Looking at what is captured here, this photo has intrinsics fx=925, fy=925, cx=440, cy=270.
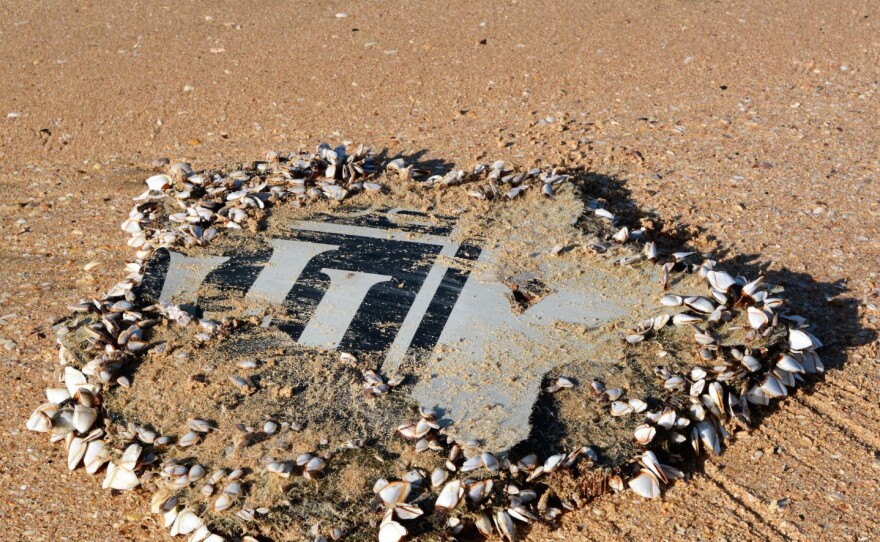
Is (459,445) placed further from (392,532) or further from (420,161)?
(420,161)

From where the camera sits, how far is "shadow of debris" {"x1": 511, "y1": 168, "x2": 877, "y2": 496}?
3139 mm

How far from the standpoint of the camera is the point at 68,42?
6586 millimetres

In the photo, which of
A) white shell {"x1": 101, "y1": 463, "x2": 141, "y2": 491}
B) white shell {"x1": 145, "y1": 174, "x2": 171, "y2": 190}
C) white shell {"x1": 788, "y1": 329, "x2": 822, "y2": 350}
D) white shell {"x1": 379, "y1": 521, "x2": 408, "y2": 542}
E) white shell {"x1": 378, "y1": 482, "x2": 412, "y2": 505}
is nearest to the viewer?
white shell {"x1": 379, "y1": 521, "x2": 408, "y2": 542}

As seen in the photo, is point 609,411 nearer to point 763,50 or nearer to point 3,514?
point 3,514

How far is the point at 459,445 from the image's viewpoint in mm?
3064

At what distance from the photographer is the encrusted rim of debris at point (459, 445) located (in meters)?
2.91

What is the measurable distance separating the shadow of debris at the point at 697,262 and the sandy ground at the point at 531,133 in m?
0.02

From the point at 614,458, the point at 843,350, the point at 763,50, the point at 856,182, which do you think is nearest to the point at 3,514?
the point at 614,458

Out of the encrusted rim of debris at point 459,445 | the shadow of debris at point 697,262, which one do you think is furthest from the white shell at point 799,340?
the shadow of debris at point 697,262

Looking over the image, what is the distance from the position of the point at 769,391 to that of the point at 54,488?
2513 millimetres

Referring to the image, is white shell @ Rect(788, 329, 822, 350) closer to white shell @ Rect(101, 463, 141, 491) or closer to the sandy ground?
the sandy ground

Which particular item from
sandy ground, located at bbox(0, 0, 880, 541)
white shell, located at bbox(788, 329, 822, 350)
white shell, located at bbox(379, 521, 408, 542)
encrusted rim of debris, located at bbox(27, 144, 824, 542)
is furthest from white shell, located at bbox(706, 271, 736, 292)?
white shell, located at bbox(379, 521, 408, 542)

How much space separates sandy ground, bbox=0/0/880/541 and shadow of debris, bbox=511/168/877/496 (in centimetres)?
2

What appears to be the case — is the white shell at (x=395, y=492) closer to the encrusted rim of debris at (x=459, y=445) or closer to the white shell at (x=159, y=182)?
the encrusted rim of debris at (x=459, y=445)
